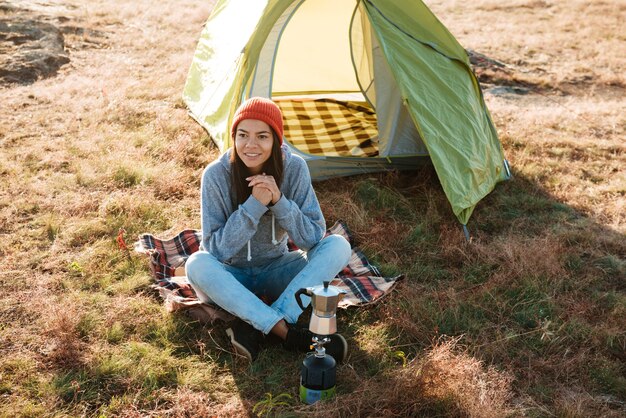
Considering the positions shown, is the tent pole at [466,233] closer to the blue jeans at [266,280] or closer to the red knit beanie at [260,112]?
the blue jeans at [266,280]

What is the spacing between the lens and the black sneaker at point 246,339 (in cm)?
332

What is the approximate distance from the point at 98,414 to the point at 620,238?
3.76 metres

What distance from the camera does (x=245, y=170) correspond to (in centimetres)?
354

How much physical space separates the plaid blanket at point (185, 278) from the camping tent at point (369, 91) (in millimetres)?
951

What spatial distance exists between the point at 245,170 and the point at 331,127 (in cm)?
323

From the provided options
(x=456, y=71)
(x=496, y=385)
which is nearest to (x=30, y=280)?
(x=496, y=385)

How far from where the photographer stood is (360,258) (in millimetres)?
4453

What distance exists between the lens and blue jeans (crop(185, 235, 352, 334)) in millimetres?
3354

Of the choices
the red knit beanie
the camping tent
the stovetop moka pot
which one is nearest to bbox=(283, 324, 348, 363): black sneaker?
the stovetop moka pot

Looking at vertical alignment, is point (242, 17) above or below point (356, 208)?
above

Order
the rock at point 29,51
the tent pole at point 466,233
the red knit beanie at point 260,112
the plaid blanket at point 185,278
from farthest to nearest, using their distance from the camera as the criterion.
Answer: the rock at point 29,51
the tent pole at point 466,233
the plaid blanket at point 185,278
the red knit beanie at point 260,112

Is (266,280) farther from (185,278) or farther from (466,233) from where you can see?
(466,233)

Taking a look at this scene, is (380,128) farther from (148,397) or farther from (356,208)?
(148,397)

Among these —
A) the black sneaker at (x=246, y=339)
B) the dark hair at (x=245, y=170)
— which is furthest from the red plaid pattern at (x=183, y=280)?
the dark hair at (x=245, y=170)
